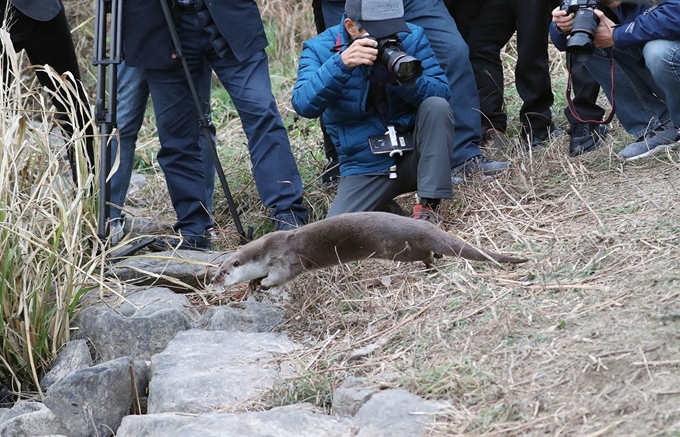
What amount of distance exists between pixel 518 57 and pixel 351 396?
8.86 ft

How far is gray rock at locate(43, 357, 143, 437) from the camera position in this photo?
3164 millimetres

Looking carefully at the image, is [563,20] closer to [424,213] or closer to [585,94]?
[585,94]

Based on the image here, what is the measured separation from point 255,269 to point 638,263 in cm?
158

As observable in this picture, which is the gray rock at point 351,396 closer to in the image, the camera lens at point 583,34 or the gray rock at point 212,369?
the gray rock at point 212,369

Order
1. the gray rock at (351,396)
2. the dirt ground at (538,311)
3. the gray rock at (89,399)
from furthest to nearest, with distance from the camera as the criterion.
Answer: the gray rock at (89,399) → the gray rock at (351,396) → the dirt ground at (538,311)

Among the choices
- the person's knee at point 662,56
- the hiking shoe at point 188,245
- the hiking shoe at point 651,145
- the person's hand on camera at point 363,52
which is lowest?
the hiking shoe at point 188,245

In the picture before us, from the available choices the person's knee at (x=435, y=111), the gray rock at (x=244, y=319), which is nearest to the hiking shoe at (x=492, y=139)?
the person's knee at (x=435, y=111)

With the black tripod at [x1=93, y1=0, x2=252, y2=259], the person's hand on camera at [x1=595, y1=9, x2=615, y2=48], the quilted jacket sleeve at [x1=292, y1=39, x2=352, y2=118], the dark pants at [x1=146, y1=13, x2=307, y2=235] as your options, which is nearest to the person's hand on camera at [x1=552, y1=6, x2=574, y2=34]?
the person's hand on camera at [x1=595, y1=9, x2=615, y2=48]

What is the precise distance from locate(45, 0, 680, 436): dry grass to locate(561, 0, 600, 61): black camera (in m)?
0.54

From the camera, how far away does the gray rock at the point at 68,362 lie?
3.49m

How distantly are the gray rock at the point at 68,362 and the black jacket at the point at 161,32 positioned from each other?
1528 millimetres

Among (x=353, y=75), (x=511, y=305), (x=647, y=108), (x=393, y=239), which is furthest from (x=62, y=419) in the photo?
(x=647, y=108)

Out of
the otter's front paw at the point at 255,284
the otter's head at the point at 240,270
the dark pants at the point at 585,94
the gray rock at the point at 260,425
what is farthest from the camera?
the dark pants at the point at 585,94

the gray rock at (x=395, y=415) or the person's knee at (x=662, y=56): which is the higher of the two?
the person's knee at (x=662, y=56)
